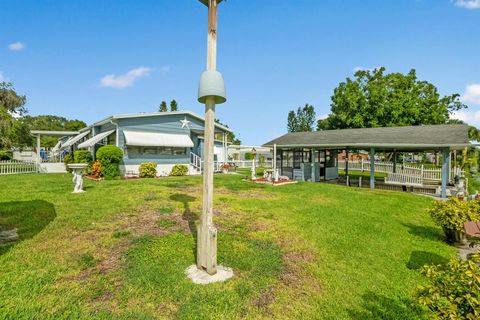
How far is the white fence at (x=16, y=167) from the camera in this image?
18.7m

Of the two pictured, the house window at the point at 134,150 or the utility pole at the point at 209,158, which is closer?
the utility pole at the point at 209,158

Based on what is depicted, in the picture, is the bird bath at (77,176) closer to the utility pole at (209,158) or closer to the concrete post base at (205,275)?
the concrete post base at (205,275)

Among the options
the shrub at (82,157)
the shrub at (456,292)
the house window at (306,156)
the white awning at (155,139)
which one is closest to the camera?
the shrub at (456,292)

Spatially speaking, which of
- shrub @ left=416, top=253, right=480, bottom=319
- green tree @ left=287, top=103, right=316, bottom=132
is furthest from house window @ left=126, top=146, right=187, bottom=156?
green tree @ left=287, top=103, right=316, bottom=132

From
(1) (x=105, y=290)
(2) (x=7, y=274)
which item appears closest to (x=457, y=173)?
(1) (x=105, y=290)

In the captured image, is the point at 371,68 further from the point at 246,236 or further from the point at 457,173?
the point at 246,236

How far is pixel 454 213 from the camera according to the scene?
18.4 ft

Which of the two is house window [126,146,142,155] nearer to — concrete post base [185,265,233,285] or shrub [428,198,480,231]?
concrete post base [185,265,233,285]

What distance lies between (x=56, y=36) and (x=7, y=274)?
16.0 meters

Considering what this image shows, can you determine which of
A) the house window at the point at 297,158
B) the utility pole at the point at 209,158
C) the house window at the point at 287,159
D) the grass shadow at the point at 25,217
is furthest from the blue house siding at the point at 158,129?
the utility pole at the point at 209,158

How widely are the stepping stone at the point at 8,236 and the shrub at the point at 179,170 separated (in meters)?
12.7

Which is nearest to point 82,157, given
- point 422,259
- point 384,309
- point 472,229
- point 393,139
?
point 384,309

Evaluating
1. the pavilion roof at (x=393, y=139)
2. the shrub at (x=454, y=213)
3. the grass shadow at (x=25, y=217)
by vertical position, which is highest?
the pavilion roof at (x=393, y=139)

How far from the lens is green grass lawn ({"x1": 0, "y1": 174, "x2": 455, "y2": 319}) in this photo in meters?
2.92
